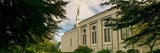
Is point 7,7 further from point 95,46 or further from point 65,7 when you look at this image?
point 95,46

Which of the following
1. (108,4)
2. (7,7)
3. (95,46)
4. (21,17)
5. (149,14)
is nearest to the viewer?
(7,7)

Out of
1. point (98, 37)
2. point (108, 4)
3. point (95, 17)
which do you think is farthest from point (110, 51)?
point (108, 4)

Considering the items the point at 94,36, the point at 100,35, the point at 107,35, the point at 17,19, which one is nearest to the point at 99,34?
the point at 100,35

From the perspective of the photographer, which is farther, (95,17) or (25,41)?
(95,17)

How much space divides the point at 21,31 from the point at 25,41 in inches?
26.6

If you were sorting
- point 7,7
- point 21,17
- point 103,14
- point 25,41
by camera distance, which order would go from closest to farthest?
point 7,7 < point 21,17 < point 25,41 < point 103,14

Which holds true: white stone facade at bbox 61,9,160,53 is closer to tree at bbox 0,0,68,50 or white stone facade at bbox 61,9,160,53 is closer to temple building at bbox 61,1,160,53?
temple building at bbox 61,1,160,53

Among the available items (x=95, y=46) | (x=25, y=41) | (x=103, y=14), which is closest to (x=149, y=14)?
(x=25, y=41)

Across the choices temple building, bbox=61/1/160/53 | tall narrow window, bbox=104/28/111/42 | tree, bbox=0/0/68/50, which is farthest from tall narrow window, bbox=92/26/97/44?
tree, bbox=0/0/68/50

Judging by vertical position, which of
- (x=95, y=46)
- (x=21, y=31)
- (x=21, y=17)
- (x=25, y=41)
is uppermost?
(x=21, y=17)

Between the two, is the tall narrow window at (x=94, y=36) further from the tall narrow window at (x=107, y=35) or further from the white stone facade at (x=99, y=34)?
the tall narrow window at (x=107, y=35)

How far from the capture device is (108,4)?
9.67 m

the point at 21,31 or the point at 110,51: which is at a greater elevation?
the point at 21,31

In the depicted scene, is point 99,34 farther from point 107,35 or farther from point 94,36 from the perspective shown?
point 94,36
